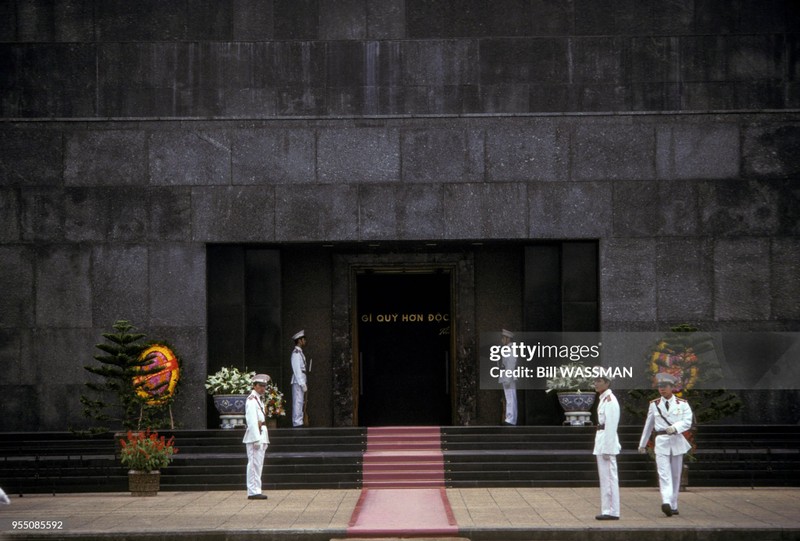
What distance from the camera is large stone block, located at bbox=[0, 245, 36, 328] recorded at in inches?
994

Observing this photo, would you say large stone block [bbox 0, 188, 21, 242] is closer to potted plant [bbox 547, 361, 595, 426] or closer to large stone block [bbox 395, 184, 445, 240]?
large stone block [bbox 395, 184, 445, 240]

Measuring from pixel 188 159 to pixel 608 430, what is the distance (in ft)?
40.4

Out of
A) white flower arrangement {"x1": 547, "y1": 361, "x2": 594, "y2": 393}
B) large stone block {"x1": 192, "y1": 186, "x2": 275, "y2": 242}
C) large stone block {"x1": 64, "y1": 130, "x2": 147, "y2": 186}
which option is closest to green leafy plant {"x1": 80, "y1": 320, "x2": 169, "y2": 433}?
large stone block {"x1": 192, "y1": 186, "x2": 275, "y2": 242}

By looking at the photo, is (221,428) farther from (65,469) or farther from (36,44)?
(36,44)

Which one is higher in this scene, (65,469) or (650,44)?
(650,44)

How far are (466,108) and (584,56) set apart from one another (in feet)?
9.10

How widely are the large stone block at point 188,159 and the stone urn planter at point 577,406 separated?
849 centimetres

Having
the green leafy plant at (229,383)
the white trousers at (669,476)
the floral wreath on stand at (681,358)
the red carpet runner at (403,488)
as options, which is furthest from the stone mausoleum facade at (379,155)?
the white trousers at (669,476)

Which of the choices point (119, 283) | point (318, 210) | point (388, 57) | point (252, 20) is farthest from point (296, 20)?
point (119, 283)

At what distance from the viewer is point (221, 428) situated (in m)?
24.3

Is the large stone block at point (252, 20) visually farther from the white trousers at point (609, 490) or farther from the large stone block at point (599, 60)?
the white trousers at point (609, 490)

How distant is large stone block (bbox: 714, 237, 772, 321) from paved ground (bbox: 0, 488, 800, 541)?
196 inches

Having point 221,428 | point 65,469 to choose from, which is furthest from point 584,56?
point 65,469

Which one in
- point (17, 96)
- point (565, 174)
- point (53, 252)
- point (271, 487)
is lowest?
point (271, 487)
